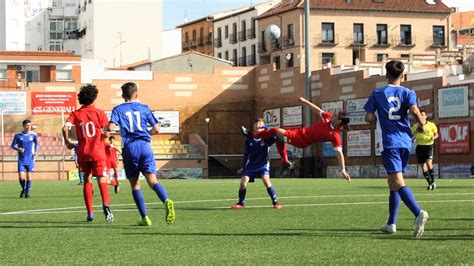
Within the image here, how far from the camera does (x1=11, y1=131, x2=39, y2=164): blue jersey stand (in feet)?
91.1

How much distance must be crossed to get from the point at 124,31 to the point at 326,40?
25.8m

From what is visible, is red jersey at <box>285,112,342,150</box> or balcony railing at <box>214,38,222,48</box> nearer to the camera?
red jersey at <box>285,112,342,150</box>

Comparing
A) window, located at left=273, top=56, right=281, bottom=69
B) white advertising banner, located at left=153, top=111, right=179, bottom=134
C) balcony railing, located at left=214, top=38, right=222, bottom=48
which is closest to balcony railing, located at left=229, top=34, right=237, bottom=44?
balcony railing, located at left=214, top=38, right=222, bottom=48

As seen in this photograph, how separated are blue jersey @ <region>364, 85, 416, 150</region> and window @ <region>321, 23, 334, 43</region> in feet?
276

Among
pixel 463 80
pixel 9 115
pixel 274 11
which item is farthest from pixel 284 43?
pixel 463 80

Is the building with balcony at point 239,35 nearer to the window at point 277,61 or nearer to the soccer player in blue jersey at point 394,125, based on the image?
the window at point 277,61

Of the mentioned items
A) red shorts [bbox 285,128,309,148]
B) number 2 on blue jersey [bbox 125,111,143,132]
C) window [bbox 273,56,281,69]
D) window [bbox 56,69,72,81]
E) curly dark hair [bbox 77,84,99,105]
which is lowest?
red shorts [bbox 285,128,309,148]

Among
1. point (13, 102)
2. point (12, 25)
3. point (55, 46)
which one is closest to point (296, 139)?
point (13, 102)

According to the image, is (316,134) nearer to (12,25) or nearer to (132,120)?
(132,120)

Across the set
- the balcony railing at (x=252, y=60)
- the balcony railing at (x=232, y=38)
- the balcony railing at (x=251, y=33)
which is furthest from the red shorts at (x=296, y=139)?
the balcony railing at (x=232, y=38)

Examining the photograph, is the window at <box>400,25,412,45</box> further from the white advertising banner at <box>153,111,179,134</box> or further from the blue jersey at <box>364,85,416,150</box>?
the blue jersey at <box>364,85,416,150</box>

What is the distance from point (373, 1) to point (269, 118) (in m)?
30.0

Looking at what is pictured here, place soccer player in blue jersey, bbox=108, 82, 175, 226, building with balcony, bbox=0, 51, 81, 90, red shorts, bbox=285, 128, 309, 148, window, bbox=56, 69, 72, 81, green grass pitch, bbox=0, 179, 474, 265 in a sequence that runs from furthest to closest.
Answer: window, bbox=56, 69, 72, 81, building with balcony, bbox=0, 51, 81, 90, red shorts, bbox=285, 128, 309, 148, soccer player in blue jersey, bbox=108, 82, 175, 226, green grass pitch, bbox=0, 179, 474, 265

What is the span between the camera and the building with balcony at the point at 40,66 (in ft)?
267
